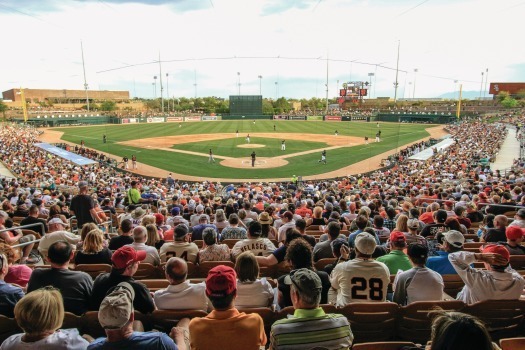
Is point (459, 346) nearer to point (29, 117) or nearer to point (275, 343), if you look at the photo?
point (275, 343)

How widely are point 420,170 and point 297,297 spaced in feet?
90.2

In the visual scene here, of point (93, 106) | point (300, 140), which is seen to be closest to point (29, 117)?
point (93, 106)

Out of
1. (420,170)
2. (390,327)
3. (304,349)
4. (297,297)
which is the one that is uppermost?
(297,297)

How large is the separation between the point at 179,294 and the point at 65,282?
1.45 metres

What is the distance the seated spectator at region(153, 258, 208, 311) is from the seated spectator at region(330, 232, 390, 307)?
1.68m

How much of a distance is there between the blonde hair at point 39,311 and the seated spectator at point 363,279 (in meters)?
3.00

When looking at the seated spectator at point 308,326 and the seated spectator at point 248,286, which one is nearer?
the seated spectator at point 308,326

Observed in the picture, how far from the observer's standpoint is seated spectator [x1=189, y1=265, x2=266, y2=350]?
9.93 feet

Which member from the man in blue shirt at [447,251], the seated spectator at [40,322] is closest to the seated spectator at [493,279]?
the man in blue shirt at [447,251]

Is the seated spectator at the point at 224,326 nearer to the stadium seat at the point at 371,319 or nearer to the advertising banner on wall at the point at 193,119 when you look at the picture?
the stadium seat at the point at 371,319

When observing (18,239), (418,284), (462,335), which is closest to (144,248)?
(18,239)

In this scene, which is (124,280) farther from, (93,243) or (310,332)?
(310,332)

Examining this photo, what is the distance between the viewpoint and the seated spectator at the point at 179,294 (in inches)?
159

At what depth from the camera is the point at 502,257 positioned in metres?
4.20
